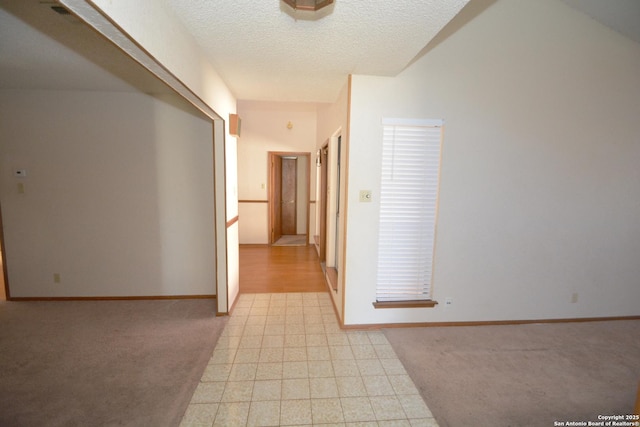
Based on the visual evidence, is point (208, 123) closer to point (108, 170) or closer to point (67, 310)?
point (108, 170)

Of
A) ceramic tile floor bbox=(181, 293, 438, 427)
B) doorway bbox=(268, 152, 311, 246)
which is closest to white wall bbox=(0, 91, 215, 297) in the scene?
ceramic tile floor bbox=(181, 293, 438, 427)

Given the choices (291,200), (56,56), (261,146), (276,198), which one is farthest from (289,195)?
(56,56)

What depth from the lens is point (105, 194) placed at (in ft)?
10.3

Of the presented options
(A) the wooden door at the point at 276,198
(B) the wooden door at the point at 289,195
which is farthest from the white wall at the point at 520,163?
(B) the wooden door at the point at 289,195

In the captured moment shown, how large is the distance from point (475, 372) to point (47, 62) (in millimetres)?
4154

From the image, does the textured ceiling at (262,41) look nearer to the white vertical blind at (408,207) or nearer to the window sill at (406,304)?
the white vertical blind at (408,207)

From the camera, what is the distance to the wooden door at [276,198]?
5848mm

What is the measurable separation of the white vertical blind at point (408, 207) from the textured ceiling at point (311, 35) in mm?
583

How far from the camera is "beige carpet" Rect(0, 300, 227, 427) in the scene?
1711 mm

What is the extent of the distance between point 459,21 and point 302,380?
10.3 feet

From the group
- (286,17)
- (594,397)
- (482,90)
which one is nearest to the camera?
(286,17)

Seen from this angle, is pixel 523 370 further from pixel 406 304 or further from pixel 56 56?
pixel 56 56

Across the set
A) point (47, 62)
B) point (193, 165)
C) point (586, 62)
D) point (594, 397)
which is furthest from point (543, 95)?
point (47, 62)

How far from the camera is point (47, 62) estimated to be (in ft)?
7.45
